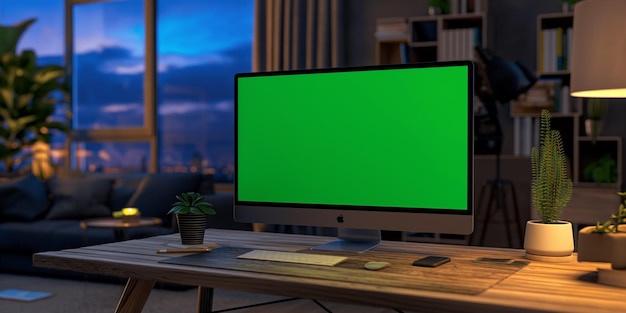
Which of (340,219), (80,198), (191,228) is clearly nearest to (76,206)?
(80,198)

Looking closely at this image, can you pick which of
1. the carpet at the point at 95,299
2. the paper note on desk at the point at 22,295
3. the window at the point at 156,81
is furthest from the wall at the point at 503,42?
the paper note on desk at the point at 22,295

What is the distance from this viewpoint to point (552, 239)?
67.4 inches

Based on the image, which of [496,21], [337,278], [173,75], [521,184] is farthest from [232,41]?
[337,278]

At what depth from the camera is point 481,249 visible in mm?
1937

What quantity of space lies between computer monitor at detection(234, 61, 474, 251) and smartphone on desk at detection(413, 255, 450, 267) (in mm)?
89

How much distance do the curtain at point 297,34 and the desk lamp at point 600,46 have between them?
13.2 feet

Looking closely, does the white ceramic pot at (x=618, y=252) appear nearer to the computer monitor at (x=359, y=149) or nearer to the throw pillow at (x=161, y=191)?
the computer monitor at (x=359, y=149)

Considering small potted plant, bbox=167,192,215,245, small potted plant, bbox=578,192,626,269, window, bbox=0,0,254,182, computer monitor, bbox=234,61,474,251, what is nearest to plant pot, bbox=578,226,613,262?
small potted plant, bbox=578,192,626,269

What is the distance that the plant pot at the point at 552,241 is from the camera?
1.71m

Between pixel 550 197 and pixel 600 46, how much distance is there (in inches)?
14.3

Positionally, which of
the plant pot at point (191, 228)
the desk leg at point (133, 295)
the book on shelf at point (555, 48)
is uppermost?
the book on shelf at point (555, 48)

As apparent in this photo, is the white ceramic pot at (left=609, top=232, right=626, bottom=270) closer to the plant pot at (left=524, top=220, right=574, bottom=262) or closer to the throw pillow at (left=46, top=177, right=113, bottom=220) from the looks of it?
the plant pot at (left=524, top=220, right=574, bottom=262)

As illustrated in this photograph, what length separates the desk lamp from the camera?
1.58m

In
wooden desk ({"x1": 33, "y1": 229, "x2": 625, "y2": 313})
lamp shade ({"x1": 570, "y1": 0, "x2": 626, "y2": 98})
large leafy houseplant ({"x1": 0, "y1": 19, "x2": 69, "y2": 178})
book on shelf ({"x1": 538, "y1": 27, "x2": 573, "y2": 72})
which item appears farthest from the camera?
large leafy houseplant ({"x1": 0, "y1": 19, "x2": 69, "y2": 178})
